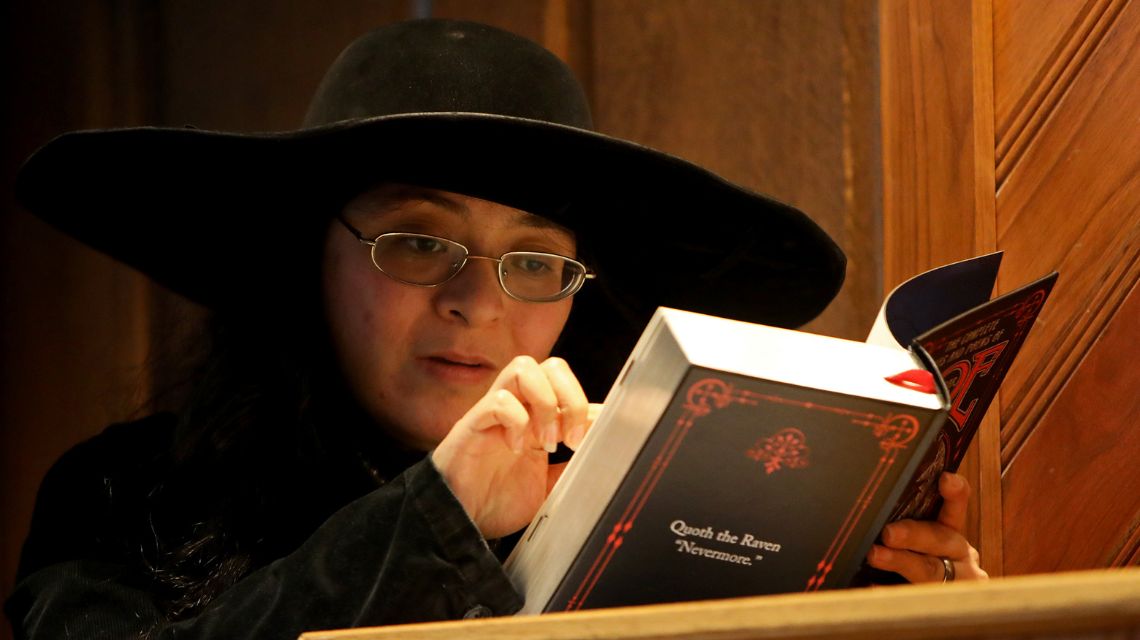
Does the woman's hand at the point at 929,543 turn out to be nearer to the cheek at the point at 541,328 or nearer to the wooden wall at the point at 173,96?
the cheek at the point at 541,328

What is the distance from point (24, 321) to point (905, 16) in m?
1.27

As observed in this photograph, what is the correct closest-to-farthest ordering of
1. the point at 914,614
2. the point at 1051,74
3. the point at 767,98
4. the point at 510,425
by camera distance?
the point at 914,614
the point at 510,425
the point at 1051,74
the point at 767,98

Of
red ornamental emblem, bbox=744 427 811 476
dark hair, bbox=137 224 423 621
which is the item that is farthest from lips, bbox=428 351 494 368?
red ornamental emblem, bbox=744 427 811 476

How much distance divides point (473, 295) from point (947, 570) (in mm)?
485

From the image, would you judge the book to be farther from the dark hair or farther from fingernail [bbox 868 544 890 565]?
the dark hair

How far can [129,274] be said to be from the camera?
1.70 m

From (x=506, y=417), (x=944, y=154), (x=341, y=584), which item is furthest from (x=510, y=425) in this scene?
(x=944, y=154)

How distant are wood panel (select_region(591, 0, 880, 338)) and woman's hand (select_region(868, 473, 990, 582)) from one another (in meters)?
0.46

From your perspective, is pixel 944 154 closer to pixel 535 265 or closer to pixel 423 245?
pixel 535 265

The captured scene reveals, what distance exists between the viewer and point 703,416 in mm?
590

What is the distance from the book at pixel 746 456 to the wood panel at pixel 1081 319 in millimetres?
488

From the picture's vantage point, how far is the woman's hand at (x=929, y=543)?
2.64 feet

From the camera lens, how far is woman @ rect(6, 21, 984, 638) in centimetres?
99

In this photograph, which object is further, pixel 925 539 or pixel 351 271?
pixel 351 271
